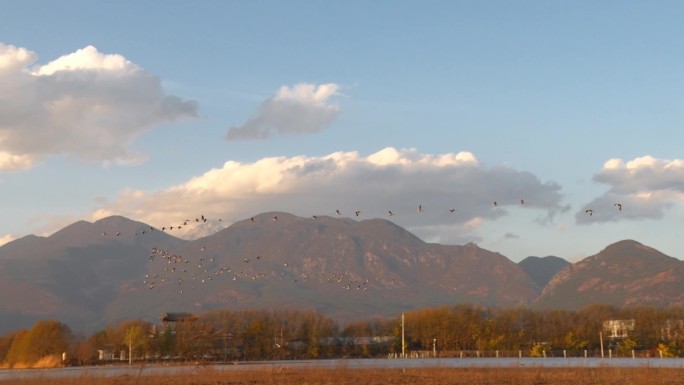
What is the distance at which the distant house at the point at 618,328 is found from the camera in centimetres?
16650

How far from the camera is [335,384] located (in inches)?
1959

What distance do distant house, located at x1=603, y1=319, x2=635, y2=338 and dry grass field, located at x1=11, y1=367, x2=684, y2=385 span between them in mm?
107241

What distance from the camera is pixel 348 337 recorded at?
162m

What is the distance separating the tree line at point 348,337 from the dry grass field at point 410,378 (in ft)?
191

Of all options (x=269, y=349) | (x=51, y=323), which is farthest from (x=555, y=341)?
(x=51, y=323)

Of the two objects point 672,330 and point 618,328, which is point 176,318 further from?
point 672,330

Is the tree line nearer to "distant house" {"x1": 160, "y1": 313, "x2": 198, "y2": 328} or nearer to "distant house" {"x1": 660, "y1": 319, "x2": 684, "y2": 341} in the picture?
"distant house" {"x1": 660, "y1": 319, "x2": 684, "y2": 341}

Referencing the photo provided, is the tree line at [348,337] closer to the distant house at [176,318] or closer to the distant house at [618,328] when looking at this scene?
the distant house at [618,328]

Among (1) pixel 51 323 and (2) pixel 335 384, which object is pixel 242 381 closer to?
(2) pixel 335 384

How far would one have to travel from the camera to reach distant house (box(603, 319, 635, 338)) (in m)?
166

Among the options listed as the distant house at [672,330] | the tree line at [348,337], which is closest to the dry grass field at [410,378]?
the tree line at [348,337]

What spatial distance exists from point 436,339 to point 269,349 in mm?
34008

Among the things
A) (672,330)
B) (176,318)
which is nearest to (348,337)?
(176,318)

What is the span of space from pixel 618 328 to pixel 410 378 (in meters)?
130
